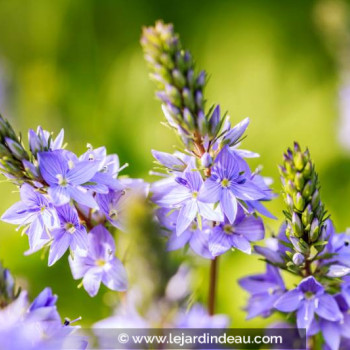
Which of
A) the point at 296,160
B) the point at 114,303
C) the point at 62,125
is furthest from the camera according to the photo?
the point at 62,125

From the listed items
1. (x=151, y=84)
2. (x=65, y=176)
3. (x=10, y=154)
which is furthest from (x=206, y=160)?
(x=151, y=84)

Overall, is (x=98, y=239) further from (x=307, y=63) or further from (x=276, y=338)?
(x=307, y=63)

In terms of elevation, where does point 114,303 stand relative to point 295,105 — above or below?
below

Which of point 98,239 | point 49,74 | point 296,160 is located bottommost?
point 98,239

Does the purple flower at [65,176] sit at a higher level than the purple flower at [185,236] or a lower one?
higher

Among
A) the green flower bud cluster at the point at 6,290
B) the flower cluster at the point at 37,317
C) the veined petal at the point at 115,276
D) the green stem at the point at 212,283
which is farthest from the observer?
the green stem at the point at 212,283

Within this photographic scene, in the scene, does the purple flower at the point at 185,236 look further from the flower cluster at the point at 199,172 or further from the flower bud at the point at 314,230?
the flower bud at the point at 314,230

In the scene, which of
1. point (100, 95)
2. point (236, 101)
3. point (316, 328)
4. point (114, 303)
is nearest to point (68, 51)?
point (100, 95)

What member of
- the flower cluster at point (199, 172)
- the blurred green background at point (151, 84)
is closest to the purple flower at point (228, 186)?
the flower cluster at point (199, 172)
